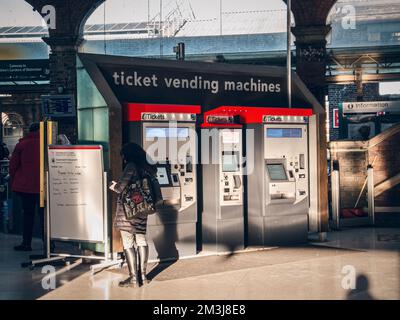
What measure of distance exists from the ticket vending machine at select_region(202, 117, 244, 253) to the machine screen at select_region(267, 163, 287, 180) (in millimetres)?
530

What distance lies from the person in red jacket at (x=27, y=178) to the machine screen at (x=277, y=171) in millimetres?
3456

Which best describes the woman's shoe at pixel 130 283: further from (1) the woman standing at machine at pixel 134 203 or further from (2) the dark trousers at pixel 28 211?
(2) the dark trousers at pixel 28 211

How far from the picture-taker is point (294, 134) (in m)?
11.1

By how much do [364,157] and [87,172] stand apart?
271 inches

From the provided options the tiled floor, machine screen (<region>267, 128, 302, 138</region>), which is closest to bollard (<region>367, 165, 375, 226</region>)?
machine screen (<region>267, 128, 302, 138</region>)

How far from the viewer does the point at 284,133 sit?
11.0 metres

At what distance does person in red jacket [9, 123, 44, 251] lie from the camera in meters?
10.8

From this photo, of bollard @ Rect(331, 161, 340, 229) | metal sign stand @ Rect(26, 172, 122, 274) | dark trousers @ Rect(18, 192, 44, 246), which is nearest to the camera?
metal sign stand @ Rect(26, 172, 122, 274)

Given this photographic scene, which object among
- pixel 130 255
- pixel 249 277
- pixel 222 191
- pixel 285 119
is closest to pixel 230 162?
pixel 222 191

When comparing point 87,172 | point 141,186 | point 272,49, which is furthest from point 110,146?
point 272,49

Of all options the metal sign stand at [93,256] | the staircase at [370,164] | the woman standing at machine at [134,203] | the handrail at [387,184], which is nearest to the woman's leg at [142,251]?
the woman standing at machine at [134,203]

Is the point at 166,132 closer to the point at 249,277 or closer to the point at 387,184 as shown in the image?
the point at 249,277

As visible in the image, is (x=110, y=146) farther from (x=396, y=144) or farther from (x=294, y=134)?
(x=396, y=144)

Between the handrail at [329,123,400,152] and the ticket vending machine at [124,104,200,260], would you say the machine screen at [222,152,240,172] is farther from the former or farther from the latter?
the handrail at [329,123,400,152]
